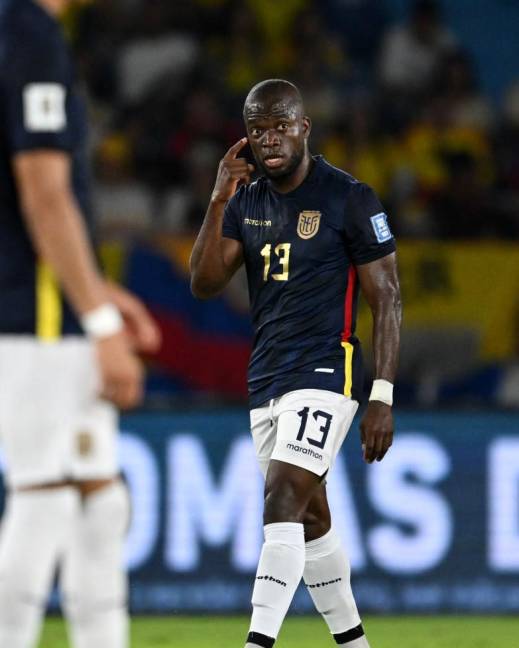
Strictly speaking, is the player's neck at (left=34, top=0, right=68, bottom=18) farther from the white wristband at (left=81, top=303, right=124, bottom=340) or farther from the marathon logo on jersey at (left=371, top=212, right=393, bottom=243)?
the marathon logo on jersey at (left=371, top=212, right=393, bottom=243)

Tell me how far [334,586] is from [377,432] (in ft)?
2.11

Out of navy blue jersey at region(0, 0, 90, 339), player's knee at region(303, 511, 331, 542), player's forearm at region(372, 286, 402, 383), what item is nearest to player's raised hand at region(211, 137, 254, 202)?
player's forearm at region(372, 286, 402, 383)

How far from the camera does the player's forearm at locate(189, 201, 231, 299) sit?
5582mm

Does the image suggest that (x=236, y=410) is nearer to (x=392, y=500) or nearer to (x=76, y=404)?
(x=392, y=500)

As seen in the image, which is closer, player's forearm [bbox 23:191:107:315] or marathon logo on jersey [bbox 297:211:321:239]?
player's forearm [bbox 23:191:107:315]

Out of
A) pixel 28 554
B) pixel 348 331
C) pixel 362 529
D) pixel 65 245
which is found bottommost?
pixel 362 529

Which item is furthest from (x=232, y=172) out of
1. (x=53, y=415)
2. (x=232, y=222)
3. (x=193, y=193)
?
(x=193, y=193)

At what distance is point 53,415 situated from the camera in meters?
3.69

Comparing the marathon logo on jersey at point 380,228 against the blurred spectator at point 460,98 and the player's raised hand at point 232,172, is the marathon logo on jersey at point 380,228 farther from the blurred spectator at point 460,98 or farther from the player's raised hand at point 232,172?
the blurred spectator at point 460,98

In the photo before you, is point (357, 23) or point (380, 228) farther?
point (357, 23)

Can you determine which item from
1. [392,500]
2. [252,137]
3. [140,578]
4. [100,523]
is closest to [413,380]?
[392,500]

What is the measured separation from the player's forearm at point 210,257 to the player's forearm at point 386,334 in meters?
0.63

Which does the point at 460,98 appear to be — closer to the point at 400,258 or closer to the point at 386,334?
the point at 400,258

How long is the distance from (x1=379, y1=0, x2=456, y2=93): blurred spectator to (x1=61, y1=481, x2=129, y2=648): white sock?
29.4 feet
